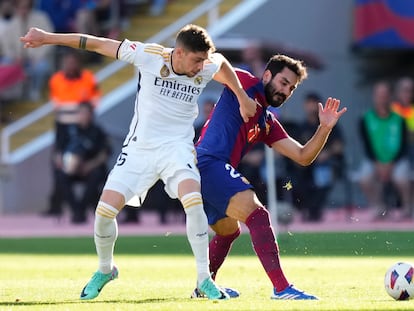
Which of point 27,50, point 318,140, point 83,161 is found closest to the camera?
point 318,140

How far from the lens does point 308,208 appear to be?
22.1 metres

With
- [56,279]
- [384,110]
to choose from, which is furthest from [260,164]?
[56,279]

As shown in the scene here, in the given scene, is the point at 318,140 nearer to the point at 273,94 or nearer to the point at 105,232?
the point at 273,94

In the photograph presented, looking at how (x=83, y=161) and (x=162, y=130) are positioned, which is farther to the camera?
(x=83, y=161)

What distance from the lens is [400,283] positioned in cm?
1039

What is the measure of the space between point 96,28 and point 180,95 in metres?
15.0

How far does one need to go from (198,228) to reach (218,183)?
521 mm

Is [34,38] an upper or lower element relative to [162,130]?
upper

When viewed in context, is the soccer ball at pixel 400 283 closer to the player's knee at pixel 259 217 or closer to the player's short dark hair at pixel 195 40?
the player's knee at pixel 259 217

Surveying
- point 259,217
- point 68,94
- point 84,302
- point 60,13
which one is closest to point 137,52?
point 259,217

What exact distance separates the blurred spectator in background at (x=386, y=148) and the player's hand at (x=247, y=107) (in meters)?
11.4

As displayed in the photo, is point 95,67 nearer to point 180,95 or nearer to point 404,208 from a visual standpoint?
point 404,208

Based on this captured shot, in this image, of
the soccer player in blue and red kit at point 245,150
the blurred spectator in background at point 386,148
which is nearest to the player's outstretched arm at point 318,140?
the soccer player in blue and red kit at point 245,150

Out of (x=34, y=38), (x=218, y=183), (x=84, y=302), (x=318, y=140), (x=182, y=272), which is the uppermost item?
(x=34, y=38)
